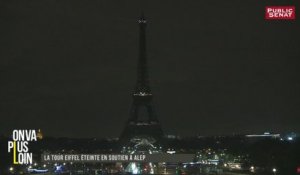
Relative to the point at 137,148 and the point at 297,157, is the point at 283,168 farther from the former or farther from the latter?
the point at 137,148

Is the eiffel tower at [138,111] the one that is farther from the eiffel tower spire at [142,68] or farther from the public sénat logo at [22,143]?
the public sénat logo at [22,143]

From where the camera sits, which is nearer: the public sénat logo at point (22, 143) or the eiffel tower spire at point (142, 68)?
the public sénat logo at point (22, 143)

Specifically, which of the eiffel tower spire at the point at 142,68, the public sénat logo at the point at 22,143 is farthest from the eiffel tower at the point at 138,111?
the public sénat logo at the point at 22,143

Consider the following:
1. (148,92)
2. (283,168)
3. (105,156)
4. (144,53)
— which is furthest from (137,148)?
(283,168)

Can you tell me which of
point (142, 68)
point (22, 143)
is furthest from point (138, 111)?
point (22, 143)

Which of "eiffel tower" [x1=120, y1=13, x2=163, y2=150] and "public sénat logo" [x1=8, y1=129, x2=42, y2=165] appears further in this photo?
"eiffel tower" [x1=120, y1=13, x2=163, y2=150]

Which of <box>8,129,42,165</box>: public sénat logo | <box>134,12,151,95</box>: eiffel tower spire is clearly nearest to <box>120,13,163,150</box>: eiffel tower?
<box>134,12,151,95</box>: eiffel tower spire

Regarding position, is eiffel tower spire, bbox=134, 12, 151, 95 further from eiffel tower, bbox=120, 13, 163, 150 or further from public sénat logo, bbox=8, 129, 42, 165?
public sénat logo, bbox=8, 129, 42, 165

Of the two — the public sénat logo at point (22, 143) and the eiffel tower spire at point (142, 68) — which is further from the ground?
the eiffel tower spire at point (142, 68)
